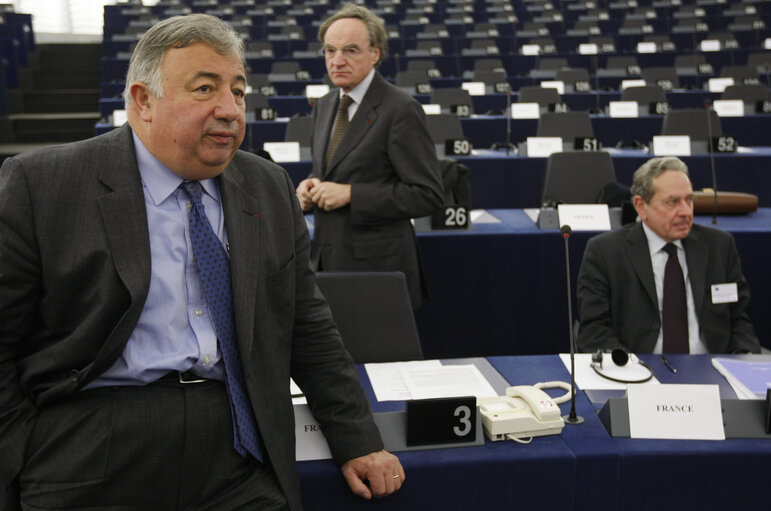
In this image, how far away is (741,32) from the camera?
38.7 feet

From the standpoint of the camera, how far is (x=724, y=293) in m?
2.48

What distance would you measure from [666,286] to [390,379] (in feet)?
3.71

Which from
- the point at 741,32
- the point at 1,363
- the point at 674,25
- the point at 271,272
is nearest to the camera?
the point at 1,363

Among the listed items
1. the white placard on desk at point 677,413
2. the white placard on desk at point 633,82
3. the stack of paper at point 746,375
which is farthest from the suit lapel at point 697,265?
the white placard on desk at point 633,82

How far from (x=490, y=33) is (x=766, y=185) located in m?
7.47

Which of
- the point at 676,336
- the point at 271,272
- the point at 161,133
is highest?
the point at 161,133

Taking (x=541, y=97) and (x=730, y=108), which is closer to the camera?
(x=730, y=108)

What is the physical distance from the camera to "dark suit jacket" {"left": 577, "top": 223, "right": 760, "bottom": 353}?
247 centimetres

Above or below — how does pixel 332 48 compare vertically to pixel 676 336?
above

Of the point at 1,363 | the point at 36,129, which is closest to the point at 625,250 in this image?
the point at 1,363

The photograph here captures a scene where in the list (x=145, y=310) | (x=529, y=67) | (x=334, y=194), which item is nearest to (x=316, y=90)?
(x=529, y=67)

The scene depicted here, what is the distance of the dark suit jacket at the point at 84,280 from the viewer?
1.14 meters

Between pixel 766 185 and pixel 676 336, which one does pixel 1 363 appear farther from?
pixel 766 185

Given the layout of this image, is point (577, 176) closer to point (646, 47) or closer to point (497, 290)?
point (497, 290)
